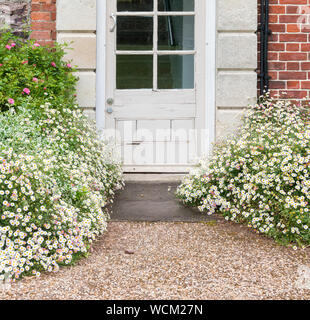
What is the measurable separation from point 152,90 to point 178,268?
8.93 feet

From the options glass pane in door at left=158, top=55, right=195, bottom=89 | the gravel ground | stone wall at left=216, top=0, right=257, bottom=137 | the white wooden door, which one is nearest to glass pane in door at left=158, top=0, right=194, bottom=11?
the white wooden door

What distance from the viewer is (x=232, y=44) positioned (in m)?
4.92

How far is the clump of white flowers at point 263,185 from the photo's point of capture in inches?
125

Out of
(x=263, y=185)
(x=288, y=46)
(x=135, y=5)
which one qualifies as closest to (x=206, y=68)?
(x=288, y=46)

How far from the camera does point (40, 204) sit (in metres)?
2.81

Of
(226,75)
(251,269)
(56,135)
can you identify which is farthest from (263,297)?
(226,75)

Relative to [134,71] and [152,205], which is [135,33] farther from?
[152,205]

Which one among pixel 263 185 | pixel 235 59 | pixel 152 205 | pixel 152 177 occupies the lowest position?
pixel 152 205

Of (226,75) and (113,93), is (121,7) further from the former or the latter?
(226,75)

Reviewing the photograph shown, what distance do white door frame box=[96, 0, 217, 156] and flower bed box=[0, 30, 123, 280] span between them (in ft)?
1.56

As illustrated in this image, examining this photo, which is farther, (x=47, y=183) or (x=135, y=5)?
(x=135, y=5)

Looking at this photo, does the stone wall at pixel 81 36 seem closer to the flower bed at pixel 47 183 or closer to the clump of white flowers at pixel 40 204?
the flower bed at pixel 47 183

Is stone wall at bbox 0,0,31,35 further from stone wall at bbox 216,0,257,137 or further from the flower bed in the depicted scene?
stone wall at bbox 216,0,257,137

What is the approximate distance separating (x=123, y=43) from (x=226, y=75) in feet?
3.86
